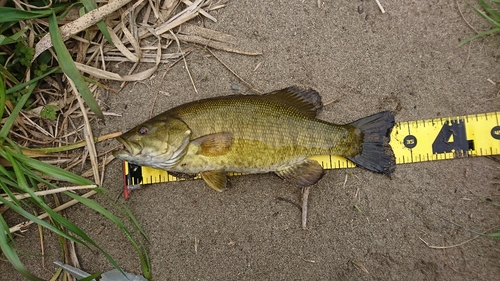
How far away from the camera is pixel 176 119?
339 cm

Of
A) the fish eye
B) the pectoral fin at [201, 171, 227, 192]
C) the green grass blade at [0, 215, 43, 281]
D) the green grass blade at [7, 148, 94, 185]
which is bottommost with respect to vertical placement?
the green grass blade at [0, 215, 43, 281]

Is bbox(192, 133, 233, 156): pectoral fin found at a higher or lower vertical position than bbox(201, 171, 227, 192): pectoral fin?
higher

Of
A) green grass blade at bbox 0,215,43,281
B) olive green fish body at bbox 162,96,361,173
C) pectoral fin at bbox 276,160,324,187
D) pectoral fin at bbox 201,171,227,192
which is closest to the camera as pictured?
green grass blade at bbox 0,215,43,281

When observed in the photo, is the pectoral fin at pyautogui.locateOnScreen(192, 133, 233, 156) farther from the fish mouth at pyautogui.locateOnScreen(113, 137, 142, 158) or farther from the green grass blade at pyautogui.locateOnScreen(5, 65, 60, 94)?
the green grass blade at pyautogui.locateOnScreen(5, 65, 60, 94)

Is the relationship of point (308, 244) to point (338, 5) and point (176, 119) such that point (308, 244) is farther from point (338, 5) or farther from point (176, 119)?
point (338, 5)

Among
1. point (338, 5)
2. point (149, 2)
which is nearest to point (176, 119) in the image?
point (149, 2)

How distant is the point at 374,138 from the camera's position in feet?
11.9

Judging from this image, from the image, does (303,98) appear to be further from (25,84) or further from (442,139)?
(25,84)

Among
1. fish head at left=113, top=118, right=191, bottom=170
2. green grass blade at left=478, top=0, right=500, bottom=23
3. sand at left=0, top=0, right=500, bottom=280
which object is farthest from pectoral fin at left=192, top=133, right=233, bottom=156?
green grass blade at left=478, top=0, right=500, bottom=23

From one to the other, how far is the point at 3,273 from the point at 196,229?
6.94 feet

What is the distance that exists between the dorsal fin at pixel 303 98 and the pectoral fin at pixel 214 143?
0.72 metres

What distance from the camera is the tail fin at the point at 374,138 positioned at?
363cm

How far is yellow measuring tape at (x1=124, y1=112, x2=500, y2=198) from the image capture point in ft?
12.1

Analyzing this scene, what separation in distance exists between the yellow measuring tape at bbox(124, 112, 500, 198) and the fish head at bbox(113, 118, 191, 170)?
55.3 inches
